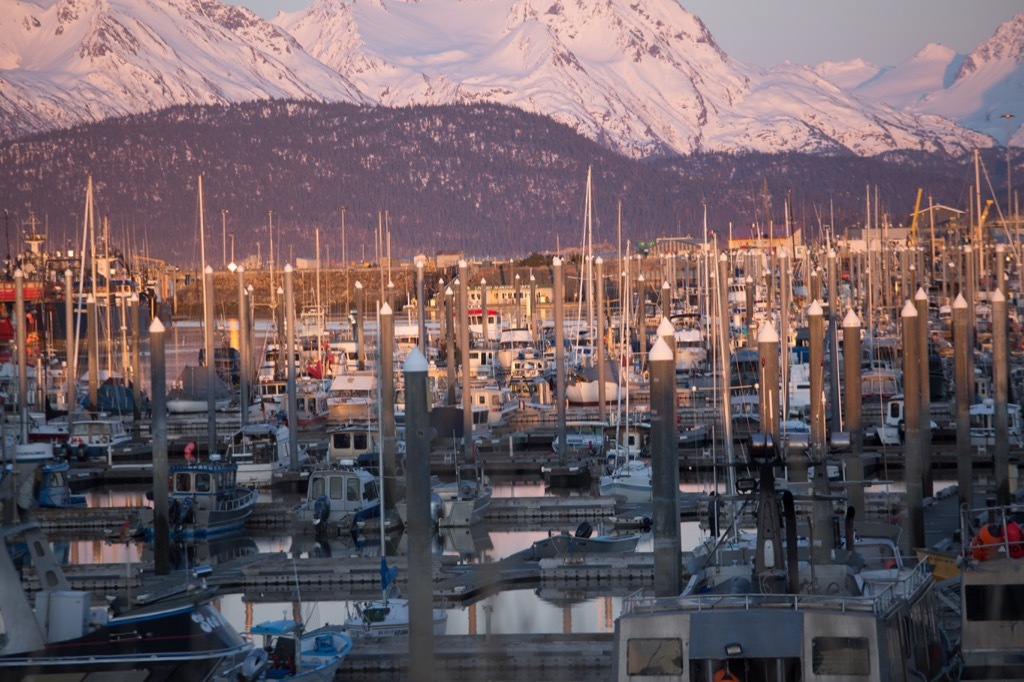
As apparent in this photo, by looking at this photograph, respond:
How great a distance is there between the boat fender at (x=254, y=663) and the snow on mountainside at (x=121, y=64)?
135 metres

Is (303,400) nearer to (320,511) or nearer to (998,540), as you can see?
(320,511)

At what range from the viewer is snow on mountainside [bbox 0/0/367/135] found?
150 m

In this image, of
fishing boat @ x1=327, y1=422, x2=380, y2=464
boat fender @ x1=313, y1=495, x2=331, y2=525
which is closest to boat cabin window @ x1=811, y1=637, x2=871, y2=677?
boat fender @ x1=313, y1=495, x2=331, y2=525

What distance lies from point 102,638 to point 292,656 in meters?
2.13

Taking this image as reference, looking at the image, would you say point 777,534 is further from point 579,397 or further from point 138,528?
point 579,397

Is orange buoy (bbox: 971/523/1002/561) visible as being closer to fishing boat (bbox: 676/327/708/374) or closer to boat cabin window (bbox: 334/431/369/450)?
boat cabin window (bbox: 334/431/369/450)

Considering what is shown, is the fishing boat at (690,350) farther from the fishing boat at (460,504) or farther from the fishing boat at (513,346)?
the fishing boat at (460,504)

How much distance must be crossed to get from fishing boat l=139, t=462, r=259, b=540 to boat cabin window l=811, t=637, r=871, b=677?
1400 centimetres

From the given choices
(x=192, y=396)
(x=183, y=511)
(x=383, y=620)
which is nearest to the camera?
(x=383, y=620)

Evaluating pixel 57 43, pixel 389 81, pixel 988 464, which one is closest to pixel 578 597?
pixel 988 464

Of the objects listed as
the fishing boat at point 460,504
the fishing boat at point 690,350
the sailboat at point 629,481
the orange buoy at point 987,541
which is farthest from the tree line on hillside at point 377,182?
the orange buoy at point 987,541

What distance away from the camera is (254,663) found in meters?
12.4

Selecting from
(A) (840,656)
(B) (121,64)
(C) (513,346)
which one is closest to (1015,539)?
(A) (840,656)

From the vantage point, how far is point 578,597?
57.4ft
